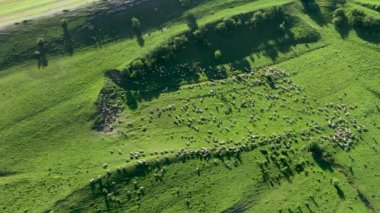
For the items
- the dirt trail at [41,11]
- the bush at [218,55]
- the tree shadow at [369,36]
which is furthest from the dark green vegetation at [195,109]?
the dirt trail at [41,11]

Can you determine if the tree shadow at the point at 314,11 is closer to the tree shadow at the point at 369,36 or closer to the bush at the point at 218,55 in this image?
the tree shadow at the point at 369,36

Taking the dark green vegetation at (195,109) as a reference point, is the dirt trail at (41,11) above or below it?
above

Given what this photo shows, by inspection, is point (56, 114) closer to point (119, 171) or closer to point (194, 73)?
point (119, 171)

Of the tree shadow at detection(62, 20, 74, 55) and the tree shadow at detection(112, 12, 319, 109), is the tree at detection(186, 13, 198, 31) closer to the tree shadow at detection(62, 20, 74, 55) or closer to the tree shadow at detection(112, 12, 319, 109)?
the tree shadow at detection(112, 12, 319, 109)

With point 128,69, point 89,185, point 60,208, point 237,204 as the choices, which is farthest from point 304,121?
point 60,208

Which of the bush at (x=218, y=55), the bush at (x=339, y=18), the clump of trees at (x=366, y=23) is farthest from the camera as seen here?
the bush at (x=339, y=18)

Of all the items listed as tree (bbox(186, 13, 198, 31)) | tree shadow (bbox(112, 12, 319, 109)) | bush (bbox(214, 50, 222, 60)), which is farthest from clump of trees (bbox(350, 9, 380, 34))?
tree (bbox(186, 13, 198, 31))

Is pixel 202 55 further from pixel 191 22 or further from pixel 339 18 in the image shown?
pixel 339 18

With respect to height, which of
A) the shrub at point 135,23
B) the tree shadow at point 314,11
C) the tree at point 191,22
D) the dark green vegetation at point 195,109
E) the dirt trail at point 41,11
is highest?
the dirt trail at point 41,11
